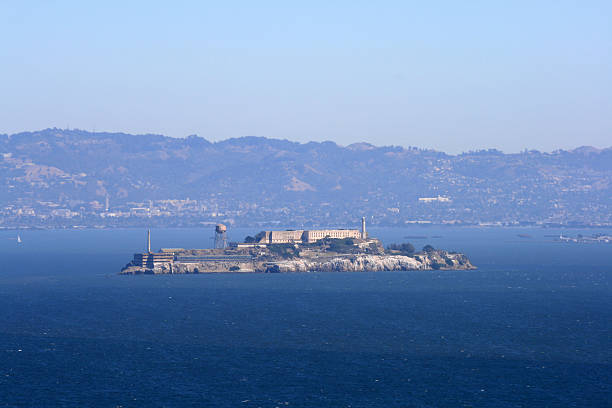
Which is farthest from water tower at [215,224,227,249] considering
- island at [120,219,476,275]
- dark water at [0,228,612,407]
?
dark water at [0,228,612,407]

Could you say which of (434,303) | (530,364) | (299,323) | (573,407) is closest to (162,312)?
(299,323)

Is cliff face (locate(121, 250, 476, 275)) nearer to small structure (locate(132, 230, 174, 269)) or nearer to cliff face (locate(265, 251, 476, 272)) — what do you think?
cliff face (locate(265, 251, 476, 272))

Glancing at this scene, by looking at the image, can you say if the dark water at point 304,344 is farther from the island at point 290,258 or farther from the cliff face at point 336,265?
the island at point 290,258

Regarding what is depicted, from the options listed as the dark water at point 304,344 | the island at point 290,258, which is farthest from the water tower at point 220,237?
the dark water at point 304,344

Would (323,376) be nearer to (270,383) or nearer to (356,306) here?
(270,383)

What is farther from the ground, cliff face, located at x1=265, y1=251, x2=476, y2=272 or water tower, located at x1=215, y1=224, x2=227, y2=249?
water tower, located at x1=215, y1=224, x2=227, y2=249

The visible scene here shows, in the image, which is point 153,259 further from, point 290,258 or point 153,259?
point 290,258
